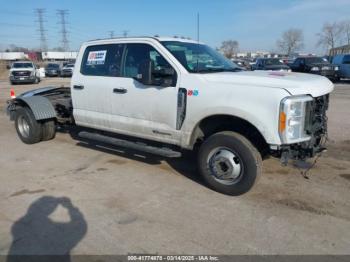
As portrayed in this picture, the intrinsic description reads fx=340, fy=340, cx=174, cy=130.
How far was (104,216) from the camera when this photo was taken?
160 inches

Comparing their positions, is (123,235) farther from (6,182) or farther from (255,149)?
(6,182)

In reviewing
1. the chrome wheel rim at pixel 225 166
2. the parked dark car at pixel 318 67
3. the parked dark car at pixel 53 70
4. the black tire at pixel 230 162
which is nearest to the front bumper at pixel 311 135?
the black tire at pixel 230 162

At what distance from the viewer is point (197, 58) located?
531cm

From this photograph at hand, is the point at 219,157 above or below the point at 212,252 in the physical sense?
above

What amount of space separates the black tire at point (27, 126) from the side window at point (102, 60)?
1.85 meters

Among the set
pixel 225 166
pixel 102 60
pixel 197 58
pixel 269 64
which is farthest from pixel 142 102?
pixel 269 64

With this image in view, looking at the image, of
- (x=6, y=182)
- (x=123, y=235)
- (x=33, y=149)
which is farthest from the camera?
(x=33, y=149)

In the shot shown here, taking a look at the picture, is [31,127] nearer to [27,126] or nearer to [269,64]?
[27,126]

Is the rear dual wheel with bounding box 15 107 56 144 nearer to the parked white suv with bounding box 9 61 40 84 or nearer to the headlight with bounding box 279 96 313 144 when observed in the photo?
the headlight with bounding box 279 96 313 144

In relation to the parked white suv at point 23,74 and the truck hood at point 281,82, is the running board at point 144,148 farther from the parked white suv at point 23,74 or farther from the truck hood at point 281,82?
the parked white suv at point 23,74

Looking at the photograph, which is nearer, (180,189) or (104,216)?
(104,216)

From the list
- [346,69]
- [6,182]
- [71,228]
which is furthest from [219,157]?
[346,69]

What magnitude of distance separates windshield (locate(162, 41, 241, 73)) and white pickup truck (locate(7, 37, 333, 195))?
2cm

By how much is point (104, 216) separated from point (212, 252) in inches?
56.3
